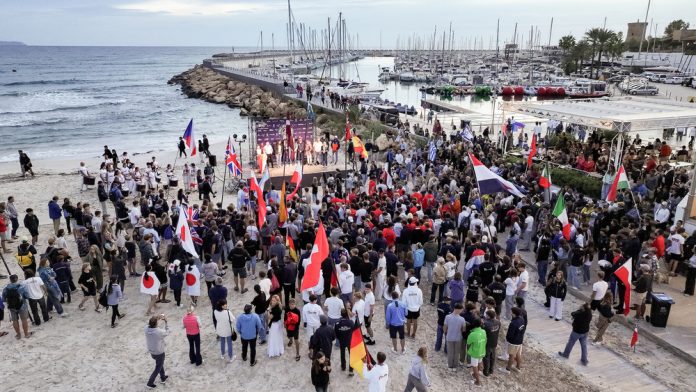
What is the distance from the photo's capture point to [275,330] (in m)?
9.62

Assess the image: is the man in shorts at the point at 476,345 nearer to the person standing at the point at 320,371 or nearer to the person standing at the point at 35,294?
the person standing at the point at 320,371

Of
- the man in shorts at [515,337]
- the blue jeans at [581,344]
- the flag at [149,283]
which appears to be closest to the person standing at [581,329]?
the blue jeans at [581,344]

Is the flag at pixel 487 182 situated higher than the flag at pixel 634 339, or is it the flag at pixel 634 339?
the flag at pixel 487 182

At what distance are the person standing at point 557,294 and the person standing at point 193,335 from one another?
7571 millimetres

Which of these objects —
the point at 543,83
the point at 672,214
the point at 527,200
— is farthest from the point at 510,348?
the point at 543,83

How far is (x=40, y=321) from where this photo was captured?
11.4 meters

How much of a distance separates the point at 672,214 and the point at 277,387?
1345cm

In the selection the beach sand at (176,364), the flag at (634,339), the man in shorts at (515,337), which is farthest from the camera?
the flag at (634,339)

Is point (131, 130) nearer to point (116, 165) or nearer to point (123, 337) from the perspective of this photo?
point (116, 165)

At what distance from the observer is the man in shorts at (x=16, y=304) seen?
10.4m

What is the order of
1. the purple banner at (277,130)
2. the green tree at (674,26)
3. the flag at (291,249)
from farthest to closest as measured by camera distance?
the green tree at (674,26), the purple banner at (277,130), the flag at (291,249)

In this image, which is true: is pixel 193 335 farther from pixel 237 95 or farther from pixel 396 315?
pixel 237 95

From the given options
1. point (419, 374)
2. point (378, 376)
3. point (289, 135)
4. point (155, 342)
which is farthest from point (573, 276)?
point (289, 135)

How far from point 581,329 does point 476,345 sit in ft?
7.43
